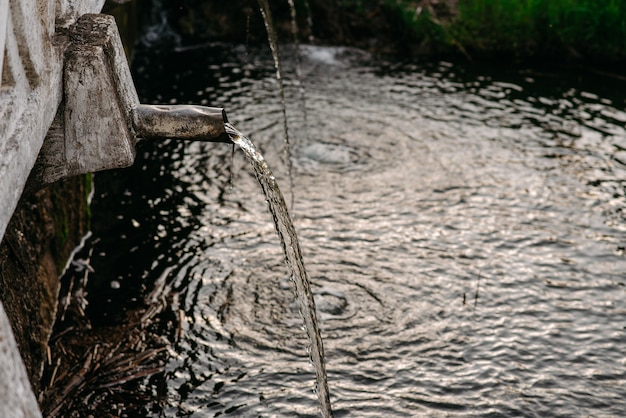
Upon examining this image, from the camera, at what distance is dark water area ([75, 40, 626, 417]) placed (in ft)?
14.3

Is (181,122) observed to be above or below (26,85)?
below

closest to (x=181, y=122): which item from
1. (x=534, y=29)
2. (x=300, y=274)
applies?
(x=300, y=274)

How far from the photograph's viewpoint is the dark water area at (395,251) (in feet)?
14.3

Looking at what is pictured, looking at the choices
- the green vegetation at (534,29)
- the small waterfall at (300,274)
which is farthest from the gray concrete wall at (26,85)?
the green vegetation at (534,29)

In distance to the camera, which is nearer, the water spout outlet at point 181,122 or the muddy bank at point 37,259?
the water spout outlet at point 181,122

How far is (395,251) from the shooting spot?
5668 millimetres

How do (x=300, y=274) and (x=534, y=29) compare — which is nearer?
(x=300, y=274)

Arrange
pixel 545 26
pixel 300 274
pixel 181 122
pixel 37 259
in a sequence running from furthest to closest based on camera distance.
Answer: pixel 545 26, pixel 37 259, pixel 300 274, pixel 181 122

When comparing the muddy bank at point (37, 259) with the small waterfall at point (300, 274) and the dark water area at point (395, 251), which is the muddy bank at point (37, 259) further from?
the small waterfall at point (300, 274)

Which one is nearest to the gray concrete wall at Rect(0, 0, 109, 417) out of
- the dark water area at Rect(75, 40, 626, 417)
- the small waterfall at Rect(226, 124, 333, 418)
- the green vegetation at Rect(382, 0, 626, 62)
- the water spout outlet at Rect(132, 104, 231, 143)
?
the water spout outlet at Rect(132, 104, 231, 143)

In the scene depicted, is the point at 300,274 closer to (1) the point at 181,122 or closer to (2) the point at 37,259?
(1) the point at 181,122

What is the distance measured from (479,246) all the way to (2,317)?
4.39m

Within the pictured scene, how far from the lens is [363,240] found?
5.82m

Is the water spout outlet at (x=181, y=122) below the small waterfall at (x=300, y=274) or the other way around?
the other way around
